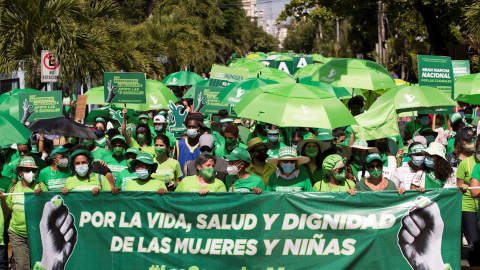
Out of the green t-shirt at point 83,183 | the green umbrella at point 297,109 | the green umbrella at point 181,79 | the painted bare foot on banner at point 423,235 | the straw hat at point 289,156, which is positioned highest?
the green umbrella at point 297,109

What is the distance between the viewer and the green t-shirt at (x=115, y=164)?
8930 mm

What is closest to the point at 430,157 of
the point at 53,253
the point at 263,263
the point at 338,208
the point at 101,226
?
the point at 338,208

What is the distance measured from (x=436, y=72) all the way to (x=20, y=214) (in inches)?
297

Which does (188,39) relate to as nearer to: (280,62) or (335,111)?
(280,62)

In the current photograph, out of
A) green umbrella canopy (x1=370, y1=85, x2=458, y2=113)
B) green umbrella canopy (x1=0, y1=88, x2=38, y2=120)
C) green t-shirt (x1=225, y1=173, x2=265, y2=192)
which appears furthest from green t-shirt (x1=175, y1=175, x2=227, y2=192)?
green umbrella canopy (x1=0, y1=88, x2=38, y2=120)

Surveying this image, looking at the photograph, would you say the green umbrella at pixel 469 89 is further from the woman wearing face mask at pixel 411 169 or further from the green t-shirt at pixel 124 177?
the green t-shirt at pixel 124 177

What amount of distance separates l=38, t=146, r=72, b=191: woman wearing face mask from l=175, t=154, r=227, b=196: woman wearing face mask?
1.45 m

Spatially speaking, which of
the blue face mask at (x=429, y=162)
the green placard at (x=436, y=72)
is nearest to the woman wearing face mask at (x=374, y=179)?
the blue face mask at (x=429, y=162)

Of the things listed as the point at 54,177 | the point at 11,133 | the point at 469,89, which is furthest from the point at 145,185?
the point at 469,89

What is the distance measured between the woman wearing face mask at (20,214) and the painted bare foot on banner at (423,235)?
11.8 ft

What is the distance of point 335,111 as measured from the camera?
885cm

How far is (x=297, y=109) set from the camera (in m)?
8.79

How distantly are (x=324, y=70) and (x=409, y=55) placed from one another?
2277 cm

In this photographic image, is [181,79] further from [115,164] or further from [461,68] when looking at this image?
[115,164]
